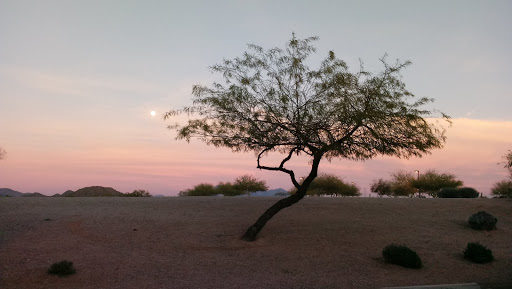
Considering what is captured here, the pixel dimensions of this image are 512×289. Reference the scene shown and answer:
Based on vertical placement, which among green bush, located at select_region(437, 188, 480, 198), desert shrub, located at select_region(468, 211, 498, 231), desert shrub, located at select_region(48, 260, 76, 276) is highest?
green bush, located at select_region(437, 188, 480, 198)

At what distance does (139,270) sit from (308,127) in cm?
831

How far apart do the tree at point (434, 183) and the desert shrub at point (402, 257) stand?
22622 millimetres

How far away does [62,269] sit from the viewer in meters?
15.2

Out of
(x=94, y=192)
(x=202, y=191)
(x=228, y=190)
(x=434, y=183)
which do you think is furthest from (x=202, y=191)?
(x=434, y=183)

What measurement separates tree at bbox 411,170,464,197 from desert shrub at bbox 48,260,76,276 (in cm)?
3053

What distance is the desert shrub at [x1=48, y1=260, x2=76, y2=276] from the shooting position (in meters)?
15.1

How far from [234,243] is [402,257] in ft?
21.7

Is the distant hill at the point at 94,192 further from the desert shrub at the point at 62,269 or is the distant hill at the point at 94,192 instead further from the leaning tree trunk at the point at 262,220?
the desert shrub at the point at 62,269

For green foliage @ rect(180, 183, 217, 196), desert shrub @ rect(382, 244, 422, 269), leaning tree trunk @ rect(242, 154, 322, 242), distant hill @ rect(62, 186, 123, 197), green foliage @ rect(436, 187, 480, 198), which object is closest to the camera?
desert shrub @ rect(382, 244, 422, 269)

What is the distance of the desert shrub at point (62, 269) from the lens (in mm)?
15141

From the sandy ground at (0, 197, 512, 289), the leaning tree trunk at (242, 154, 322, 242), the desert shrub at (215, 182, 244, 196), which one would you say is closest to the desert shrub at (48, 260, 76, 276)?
the sandy ground at (0, 197, 512, 289)

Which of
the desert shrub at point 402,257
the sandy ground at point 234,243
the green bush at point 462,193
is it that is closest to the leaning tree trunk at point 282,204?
the sandy ground at point 234,243

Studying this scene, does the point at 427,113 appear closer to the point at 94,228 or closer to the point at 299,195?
the point at 299,195

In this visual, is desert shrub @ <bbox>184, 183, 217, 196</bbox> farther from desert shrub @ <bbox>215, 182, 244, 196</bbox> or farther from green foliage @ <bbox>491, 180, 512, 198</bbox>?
green foliage @ <bbox>491, 180, 512, 198</bbox>
